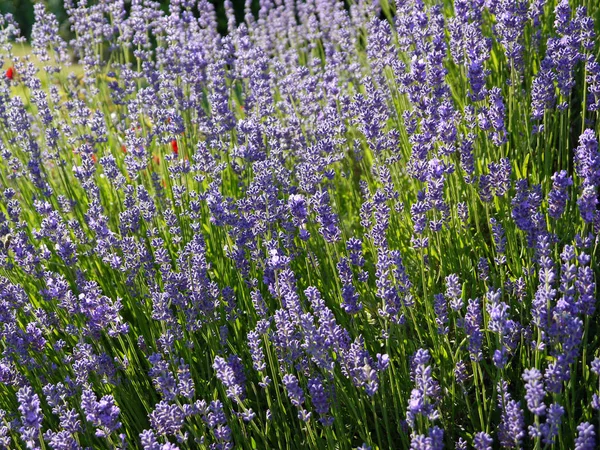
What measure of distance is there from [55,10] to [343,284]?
11.6 meters

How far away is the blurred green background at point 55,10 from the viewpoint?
11.0 meters

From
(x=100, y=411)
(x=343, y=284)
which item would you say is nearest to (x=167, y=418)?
(x=100, y=411)

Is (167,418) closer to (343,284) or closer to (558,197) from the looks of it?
(343,284)

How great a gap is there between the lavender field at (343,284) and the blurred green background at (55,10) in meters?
7.02

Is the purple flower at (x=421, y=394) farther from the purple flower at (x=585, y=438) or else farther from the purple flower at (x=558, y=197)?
the purple flower at (x=558, y=197)

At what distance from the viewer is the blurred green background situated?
10953mm

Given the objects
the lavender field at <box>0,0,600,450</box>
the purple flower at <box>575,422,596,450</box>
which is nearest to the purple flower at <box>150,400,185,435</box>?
the lavender field at <box>0,0,600,450</box>

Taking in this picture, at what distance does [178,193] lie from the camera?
11.0ft

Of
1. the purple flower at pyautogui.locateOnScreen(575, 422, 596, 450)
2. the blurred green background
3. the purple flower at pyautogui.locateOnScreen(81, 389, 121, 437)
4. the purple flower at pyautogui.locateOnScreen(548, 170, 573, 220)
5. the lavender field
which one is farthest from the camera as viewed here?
the blurred green background

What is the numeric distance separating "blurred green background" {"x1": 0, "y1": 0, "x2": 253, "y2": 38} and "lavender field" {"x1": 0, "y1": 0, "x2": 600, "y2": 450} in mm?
7025

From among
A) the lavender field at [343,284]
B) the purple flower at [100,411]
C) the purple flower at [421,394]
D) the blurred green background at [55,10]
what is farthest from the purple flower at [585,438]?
the blurred green background at [55,10]

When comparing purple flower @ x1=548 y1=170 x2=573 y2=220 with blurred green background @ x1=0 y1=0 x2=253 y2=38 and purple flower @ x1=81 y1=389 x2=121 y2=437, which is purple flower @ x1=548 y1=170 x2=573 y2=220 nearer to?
purple flower @ x1=81 y1=389 x2=121 y2=437

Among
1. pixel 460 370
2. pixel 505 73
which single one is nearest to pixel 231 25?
pixel 505 73

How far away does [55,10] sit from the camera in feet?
41.5
